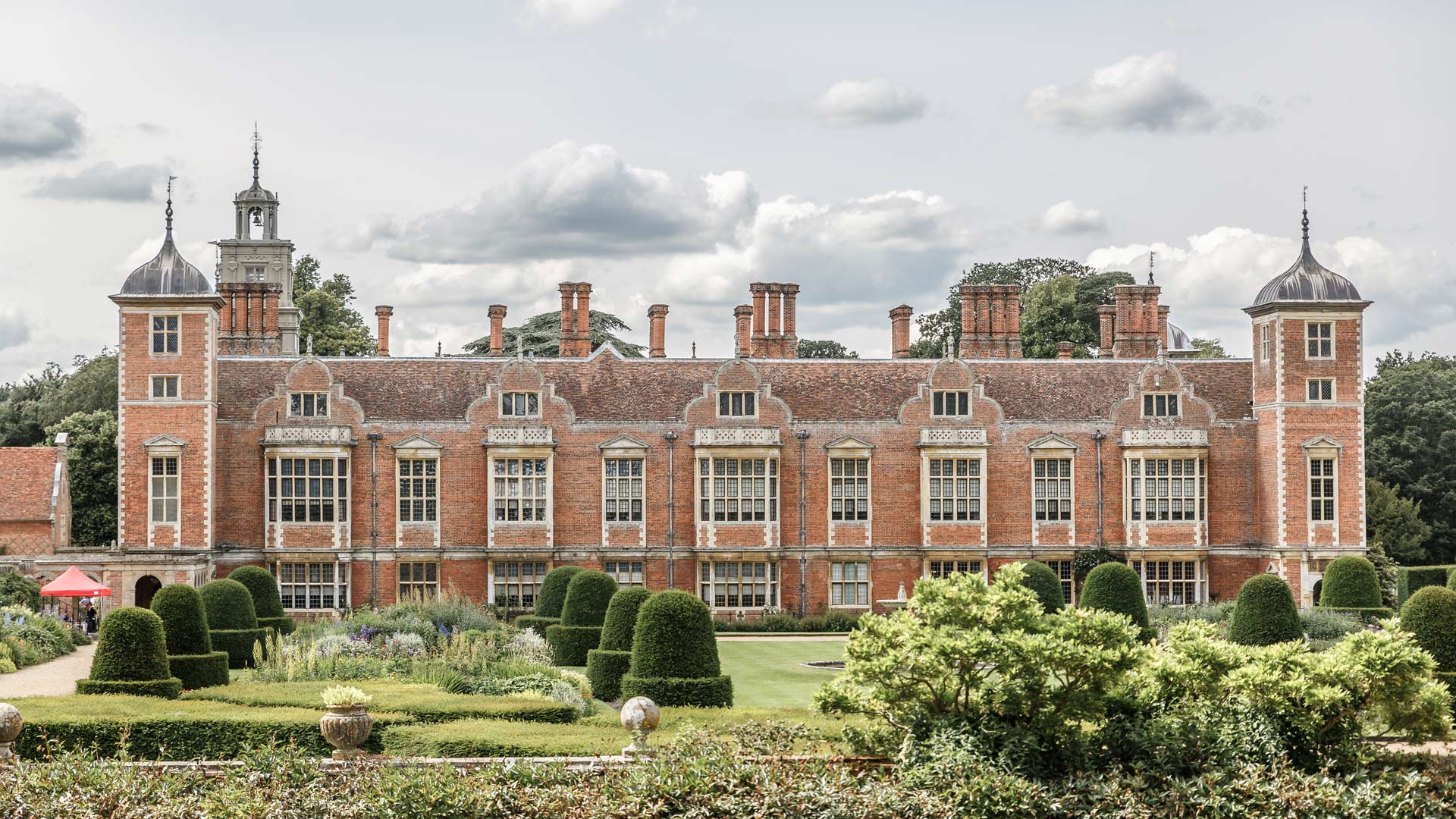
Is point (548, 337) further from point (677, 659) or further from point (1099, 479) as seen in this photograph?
point (677, 659)

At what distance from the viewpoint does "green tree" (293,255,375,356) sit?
191 feet

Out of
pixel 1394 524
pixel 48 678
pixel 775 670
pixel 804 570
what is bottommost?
pixel 775 670

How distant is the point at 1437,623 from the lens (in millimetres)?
21266

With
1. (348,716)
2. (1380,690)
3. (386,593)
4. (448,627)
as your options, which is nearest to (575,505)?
(386,593)

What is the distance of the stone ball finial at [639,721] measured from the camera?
46.9ft

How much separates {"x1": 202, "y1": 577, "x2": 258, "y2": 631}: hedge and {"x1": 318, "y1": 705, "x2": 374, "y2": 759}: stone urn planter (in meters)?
11.4

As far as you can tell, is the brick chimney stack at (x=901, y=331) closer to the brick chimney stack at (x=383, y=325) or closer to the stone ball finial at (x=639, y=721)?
the brick chimney stack at (x=383, y=325)

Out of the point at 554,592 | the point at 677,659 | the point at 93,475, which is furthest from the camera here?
the point at 93,475

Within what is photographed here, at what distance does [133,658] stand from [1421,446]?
4361 cm

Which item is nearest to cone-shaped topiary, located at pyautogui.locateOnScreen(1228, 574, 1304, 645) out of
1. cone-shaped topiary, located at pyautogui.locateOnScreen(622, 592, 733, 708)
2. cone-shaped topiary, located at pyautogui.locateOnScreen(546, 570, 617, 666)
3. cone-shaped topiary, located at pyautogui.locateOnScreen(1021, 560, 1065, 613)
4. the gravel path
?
cone-shaped topiary, located at pyautogui.locateOnScreen(1021, 560, 1065, 613)

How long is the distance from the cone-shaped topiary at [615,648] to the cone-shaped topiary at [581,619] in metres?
3.54

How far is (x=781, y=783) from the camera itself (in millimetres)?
12914

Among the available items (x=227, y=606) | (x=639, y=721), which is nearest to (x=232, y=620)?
(x=227, y=606)

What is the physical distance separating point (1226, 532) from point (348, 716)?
1118 inches
